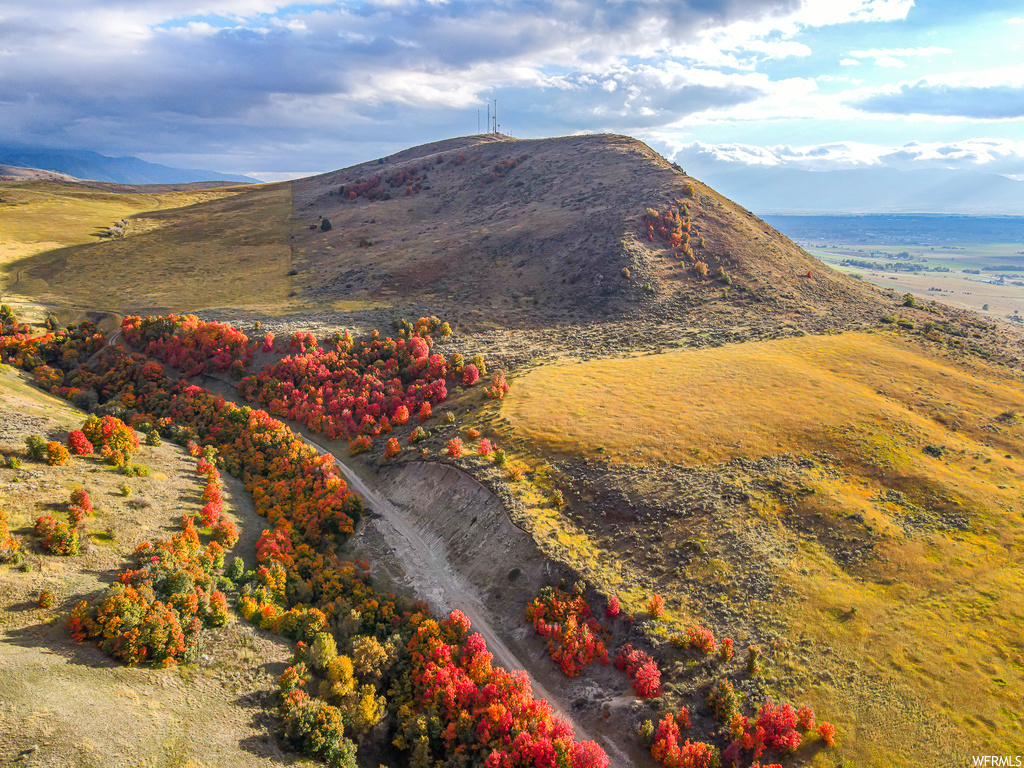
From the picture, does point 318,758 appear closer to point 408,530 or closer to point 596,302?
point 408,530

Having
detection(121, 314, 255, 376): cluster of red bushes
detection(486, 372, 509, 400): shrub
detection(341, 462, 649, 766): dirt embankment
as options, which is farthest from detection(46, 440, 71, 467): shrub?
detection(486, 372, 509, 400): shrub

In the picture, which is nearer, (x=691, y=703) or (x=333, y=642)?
(x=691, y=703)

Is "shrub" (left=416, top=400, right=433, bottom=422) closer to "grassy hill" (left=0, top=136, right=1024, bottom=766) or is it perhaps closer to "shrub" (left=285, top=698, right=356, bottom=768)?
"grassy hill" (left=0, top=136, right=1024, bottom=766)

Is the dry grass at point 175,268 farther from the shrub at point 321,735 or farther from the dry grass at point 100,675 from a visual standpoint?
the shrub at point 321,735

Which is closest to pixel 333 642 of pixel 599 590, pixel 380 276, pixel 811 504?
pixel 599 590

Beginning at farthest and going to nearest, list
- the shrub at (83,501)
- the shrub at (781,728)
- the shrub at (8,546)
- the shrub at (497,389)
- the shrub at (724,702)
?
the shrub at (497,389) → the shrub at (83,501) → the shrub at (8,546) → the shrub at (724,702) → the shrub at (781,728)

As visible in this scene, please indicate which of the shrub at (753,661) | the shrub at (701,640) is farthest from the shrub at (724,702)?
the shrub at (701,640)

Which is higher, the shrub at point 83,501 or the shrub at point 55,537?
the shrub at point 83,501

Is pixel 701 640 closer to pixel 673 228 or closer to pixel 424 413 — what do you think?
pixel 424 413
